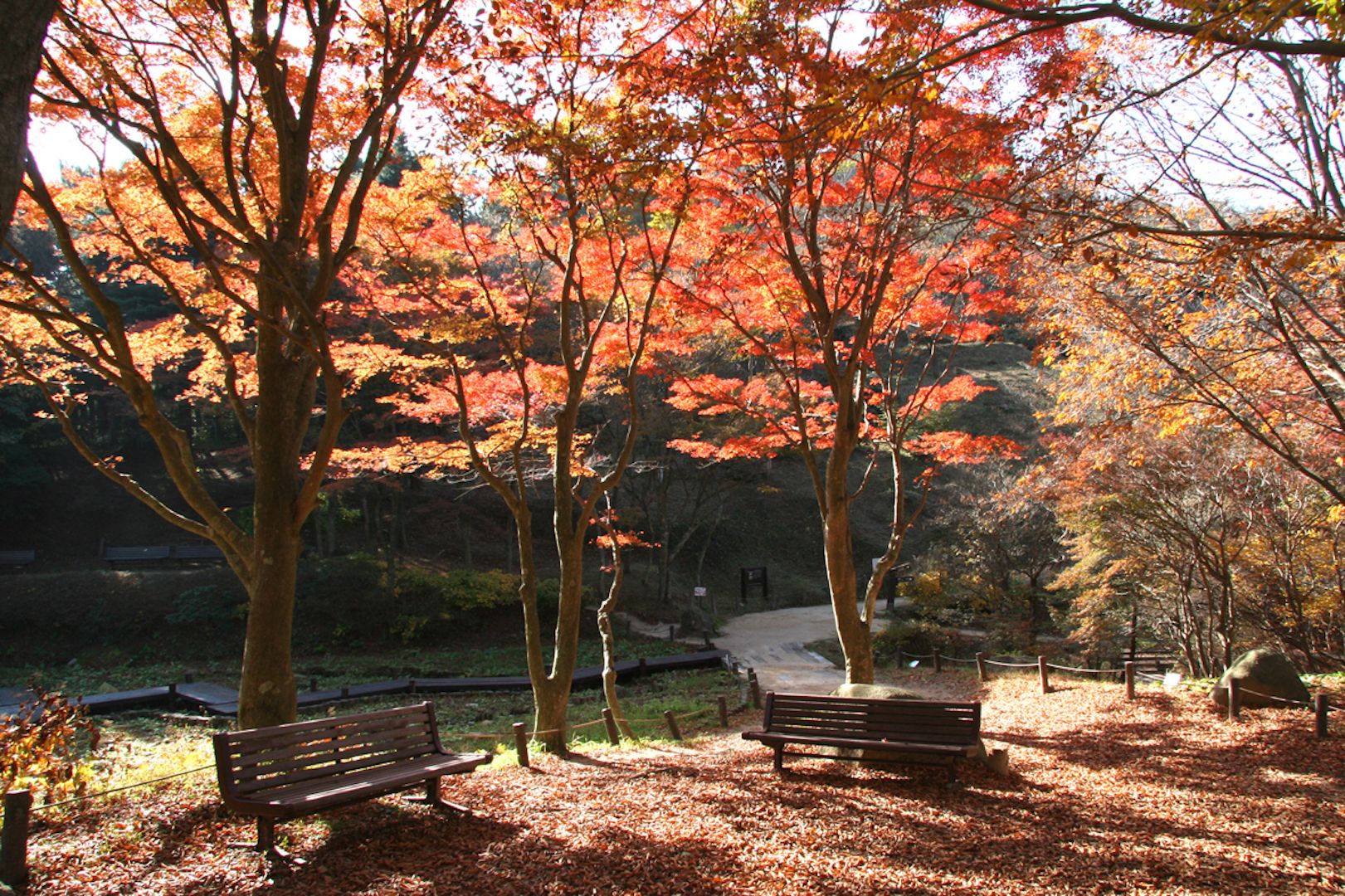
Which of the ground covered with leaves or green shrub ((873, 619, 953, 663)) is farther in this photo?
green shrub ((873, 619, 953, 663))

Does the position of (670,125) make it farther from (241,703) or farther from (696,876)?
(241,703)

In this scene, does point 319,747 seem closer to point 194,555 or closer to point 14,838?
point 14,838

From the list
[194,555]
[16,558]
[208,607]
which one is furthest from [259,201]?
[16,558]

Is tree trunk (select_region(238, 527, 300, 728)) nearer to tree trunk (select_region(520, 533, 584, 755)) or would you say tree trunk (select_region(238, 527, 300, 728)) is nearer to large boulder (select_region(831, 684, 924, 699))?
tree trunk (select_region(520, 533, 584, 755))

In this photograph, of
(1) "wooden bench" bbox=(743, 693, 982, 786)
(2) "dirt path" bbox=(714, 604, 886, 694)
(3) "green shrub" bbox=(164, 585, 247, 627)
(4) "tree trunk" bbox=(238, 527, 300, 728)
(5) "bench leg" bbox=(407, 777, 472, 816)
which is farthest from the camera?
(3) "green shrub" bbox=(164, 585, 247, 627)

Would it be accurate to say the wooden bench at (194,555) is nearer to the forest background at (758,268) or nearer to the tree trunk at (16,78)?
the forest background at (758,268)

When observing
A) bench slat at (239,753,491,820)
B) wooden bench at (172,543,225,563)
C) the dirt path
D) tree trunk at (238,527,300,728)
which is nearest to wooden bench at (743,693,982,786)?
bench slat at (239,753,491,820)

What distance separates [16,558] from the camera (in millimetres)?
22344

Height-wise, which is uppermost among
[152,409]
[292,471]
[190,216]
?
[190,216]

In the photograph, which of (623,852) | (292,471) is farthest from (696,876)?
(292,471)

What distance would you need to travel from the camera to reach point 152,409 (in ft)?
21.4

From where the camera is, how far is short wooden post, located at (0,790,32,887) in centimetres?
415

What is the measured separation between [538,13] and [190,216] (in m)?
3.79

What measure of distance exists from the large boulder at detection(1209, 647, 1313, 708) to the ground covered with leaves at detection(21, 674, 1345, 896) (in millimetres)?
1648
